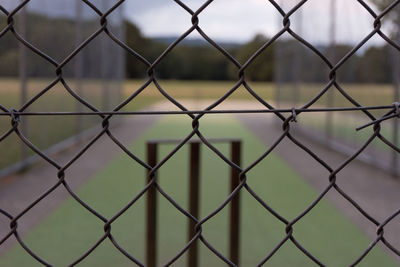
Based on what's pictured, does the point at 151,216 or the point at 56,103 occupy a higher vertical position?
the point at 56,103

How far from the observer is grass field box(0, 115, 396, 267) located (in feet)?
9.95

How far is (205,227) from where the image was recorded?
3613 mm

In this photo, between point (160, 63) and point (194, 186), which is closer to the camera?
point (194, 186)

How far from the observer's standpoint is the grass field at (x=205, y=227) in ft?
9.95

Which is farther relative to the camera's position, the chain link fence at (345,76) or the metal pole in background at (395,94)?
the chain link fence at (345,76)

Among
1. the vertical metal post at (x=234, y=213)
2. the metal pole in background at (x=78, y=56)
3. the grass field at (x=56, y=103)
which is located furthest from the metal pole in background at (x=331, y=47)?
the vertical metal post at (x=234, y=213)

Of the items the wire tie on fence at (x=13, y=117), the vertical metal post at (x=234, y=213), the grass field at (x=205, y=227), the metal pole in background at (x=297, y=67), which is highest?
the metal pole in background at (x=297, y=67)

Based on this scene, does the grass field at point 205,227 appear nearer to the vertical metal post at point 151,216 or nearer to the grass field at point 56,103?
the vertical metal post at point 151,216

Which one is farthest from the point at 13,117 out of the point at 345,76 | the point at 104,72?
the point at 104,72

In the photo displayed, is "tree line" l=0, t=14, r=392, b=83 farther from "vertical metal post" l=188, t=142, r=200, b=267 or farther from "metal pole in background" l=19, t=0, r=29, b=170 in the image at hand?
"vertical metal post" l=188, t=142, r=200, b=267

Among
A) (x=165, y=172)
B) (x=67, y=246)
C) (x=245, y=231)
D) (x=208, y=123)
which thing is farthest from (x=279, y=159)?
(x=208, y=123)

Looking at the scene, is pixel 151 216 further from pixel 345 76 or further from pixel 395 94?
pixel 345 76

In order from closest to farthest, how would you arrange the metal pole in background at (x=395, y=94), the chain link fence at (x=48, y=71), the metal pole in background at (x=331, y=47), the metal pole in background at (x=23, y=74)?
1. the chain link fence at (x=48, y=71)
2. the metal pole in background at (x=23, y=74)
3. the metal pole in background at (x=395, y=94)
4. the metal pole in background at (x=331, y=47)

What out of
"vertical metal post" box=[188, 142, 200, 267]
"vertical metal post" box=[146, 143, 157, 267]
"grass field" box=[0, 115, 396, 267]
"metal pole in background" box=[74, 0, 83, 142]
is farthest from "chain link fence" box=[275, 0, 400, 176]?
"metal pole in background" box=[74, 0, 83, 142]
